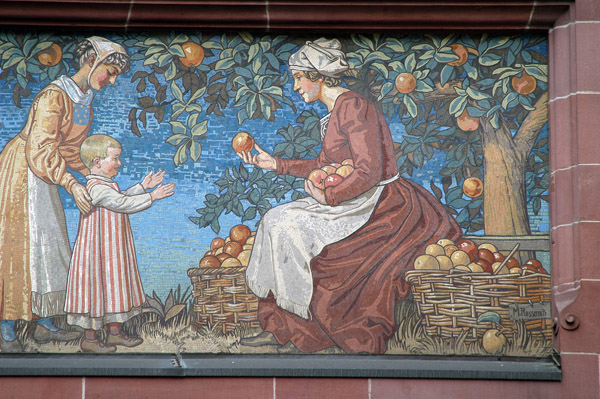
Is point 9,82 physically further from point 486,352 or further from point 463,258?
point 486,352

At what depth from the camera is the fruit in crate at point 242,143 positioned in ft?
18.4

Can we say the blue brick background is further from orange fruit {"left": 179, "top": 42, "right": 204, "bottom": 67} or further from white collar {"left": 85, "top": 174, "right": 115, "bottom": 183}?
orange fruit {"left": 179, "top": 42, "right": 204, "bottom": 67}

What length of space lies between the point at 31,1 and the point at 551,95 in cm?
336

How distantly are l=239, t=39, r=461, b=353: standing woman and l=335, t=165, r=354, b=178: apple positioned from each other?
0.03 metres

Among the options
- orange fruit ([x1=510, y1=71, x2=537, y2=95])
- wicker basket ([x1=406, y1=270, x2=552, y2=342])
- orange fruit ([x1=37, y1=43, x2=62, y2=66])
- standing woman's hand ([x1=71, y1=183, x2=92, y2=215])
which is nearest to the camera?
wicker basket ([x1=406, y1=270, x2=552, y2=342])

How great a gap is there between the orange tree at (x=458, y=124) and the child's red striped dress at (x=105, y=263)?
44 centimetres

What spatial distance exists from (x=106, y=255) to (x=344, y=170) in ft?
5.18

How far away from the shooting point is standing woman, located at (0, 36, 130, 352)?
539cm

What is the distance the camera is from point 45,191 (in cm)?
555

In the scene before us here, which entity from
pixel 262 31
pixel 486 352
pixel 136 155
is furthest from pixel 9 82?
pixel 486 352

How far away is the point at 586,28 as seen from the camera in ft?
18.0

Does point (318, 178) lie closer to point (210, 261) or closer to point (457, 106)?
point (210, 261)

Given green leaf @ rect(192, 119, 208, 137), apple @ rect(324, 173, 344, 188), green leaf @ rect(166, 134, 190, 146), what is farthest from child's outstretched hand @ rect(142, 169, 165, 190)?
apple @ rect(324, 173, 344, 188)

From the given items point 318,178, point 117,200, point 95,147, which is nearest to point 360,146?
point 318,178
